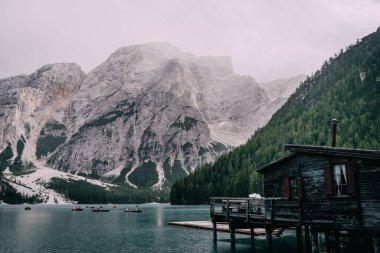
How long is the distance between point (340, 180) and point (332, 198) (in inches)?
69.2

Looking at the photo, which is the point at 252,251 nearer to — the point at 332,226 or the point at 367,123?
the point at 332,226

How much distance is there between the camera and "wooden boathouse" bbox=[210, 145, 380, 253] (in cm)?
3328

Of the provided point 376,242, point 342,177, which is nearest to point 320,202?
point 342,177

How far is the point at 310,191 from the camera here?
38.7 m

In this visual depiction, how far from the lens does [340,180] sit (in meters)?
35.7

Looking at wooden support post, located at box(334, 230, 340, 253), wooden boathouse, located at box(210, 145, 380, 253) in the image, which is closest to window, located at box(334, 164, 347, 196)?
wooden boathouse, located at box(210, 145, 380, 253)

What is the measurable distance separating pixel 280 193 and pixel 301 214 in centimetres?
911

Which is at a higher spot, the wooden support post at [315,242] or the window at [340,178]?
the window at [340,178]

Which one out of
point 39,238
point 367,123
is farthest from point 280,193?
point 367,123

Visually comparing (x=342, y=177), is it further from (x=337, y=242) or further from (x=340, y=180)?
(x=337, y=242)

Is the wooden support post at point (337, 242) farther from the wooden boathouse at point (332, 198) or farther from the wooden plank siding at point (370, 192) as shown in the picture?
the wooden plank siding at point (370, 192)

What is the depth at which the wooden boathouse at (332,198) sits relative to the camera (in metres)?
33.3

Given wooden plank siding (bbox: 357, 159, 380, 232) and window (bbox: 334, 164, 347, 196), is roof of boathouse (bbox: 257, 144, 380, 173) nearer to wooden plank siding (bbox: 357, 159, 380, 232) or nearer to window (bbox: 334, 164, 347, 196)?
wooden plank siding (bbox: 357, 159, 380, 232)

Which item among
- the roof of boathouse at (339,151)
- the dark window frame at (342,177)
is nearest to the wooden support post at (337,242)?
the dark window frame at (342,177)
